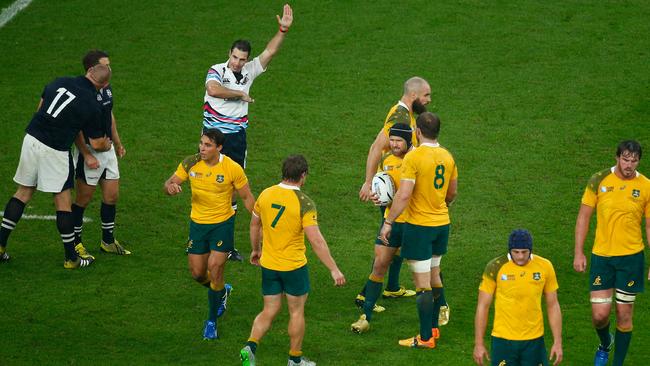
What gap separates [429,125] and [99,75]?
4.22 meters

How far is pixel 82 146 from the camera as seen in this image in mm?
12695

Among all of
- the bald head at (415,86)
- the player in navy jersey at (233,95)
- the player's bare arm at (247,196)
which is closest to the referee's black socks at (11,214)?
the player in navy jersey at (233,95)

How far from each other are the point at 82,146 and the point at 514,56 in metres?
9.66

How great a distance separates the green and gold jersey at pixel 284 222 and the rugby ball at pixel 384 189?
1368mm

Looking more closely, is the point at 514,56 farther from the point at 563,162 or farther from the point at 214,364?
the point at 214,364

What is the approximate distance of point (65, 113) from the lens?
12266 millimetres

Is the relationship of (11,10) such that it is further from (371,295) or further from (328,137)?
(371,295)

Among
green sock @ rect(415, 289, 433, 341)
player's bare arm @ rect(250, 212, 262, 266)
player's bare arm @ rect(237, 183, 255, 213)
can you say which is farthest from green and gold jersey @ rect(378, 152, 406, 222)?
player's bare arm @ rect(250, 212, 262, 266)

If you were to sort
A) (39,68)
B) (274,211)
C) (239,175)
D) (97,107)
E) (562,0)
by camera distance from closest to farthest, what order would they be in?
(274,211)
(239,175)
(97,107)
(39,68)
(562,0)

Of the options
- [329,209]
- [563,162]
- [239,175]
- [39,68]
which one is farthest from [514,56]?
[239,175]

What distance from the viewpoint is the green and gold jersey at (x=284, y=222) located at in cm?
976

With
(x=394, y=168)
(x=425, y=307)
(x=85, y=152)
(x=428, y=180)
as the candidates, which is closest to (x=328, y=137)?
(x=85, y=152)

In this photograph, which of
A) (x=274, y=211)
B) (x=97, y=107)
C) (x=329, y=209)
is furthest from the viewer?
(x=329, y=209)

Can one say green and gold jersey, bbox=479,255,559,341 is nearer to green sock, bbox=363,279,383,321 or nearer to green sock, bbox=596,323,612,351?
green sock, bbox=596,323,612,351
